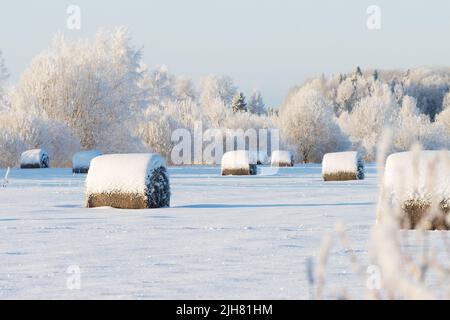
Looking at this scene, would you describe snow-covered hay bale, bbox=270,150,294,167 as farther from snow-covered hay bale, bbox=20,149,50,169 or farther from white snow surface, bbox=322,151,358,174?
white snow surface, bbox=322,151,358,174

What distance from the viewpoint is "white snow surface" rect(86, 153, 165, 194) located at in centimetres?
1237

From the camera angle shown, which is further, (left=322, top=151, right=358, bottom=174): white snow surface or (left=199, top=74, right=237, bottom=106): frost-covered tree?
(left=199, top=74, right=237, bottom=106): frost-covered tree

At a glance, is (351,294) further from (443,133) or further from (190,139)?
Result: (443,133)

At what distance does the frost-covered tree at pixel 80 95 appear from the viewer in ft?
147

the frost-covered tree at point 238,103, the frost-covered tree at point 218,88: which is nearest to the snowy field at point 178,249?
the frost-covered tree at point 238,103

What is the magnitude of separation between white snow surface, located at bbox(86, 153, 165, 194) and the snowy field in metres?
0.44

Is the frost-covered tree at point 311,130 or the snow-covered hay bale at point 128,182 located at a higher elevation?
the frost-covered tree at point 311,130

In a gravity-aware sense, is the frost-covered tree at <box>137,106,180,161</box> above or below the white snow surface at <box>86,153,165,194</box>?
above

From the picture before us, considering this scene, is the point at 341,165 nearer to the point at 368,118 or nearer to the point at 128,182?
the point at 128,182

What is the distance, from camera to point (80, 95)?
1772 inches

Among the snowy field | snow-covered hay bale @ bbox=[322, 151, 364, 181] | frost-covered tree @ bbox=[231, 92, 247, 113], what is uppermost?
frost-covered tree @ bbox=[231, 92, 247, 113]

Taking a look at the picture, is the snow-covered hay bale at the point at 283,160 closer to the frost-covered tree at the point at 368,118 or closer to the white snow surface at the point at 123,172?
the frost-covered tree at the point at 368,118

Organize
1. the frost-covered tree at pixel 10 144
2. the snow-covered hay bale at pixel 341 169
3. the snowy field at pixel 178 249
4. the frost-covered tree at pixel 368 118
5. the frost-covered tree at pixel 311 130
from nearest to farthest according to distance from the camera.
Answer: the snowy field at pixel 178 249, the snow-covered hay bale at pixel 341 169, the frost-covered tree at pixel 10 144, the frost-covered tree at pixel 311 130, the frost-covered tree at pixel 368 118

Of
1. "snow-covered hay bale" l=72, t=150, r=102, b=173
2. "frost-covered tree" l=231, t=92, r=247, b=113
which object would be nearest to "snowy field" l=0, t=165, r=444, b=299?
"snow-covered hay bale" l=72, t=150, r=102, b=173
